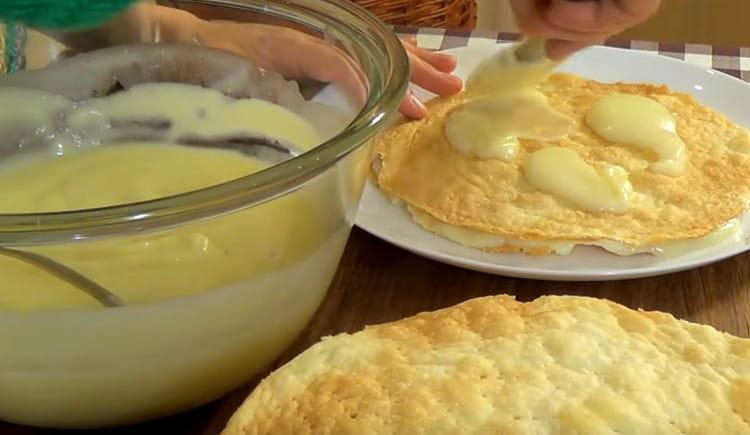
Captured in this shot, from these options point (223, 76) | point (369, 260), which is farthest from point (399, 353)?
point (223, 76)

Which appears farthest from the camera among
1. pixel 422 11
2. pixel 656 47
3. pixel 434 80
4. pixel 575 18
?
pixel 422 11

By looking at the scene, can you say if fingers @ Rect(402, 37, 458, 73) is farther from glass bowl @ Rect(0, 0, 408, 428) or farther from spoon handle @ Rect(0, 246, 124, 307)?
spoon handle @ Rect(0, 246, 124, 307)

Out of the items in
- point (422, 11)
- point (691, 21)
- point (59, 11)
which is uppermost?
point (59, 11)

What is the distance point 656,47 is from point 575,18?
0.46 m

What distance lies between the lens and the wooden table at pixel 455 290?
0.86m

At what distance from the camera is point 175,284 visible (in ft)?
2.09

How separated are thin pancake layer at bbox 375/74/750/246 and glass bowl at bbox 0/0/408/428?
0.79 feet

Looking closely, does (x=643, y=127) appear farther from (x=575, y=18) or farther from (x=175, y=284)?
(x=175, y=284)

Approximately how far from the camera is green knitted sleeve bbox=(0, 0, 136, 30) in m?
0.56

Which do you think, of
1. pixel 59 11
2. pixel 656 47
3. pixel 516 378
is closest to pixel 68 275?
pixel 59 11

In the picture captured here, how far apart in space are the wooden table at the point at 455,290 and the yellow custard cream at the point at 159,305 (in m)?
0.14

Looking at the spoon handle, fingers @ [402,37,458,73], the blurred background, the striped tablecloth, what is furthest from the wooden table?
the blurred background

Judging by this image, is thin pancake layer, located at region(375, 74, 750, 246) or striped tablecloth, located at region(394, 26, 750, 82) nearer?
thin pancake layer, located at region(375, 74, 750, 246)

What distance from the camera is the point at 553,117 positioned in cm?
109
